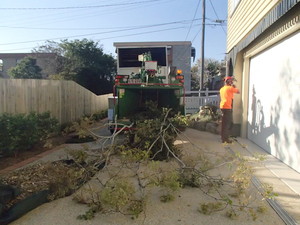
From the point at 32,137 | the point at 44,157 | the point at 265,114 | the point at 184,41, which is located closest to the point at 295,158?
the point at 265,114

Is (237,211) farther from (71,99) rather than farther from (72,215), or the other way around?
(71,99)

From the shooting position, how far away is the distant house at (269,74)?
5.10 metres

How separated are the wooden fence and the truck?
6.77 feet

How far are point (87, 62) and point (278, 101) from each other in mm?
21464

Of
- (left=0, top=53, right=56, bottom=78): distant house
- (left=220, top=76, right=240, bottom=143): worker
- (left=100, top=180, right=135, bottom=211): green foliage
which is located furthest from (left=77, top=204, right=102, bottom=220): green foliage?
(left=0, top=53, right=56, bottom=78): distant house

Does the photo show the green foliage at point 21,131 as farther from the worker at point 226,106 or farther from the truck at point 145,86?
the worker at point 226,106

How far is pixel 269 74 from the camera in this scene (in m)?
6.57

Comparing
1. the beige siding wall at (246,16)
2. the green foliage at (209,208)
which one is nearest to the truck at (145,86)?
the beige siding wall at (246,16)

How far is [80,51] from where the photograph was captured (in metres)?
25.3

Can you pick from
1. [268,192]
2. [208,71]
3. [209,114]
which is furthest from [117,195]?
[208,71]

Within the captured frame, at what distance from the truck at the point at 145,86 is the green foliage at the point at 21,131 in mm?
1866

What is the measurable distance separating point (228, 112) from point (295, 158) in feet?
9.54

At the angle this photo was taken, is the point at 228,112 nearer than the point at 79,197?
No

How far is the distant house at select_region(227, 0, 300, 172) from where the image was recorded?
510cm
